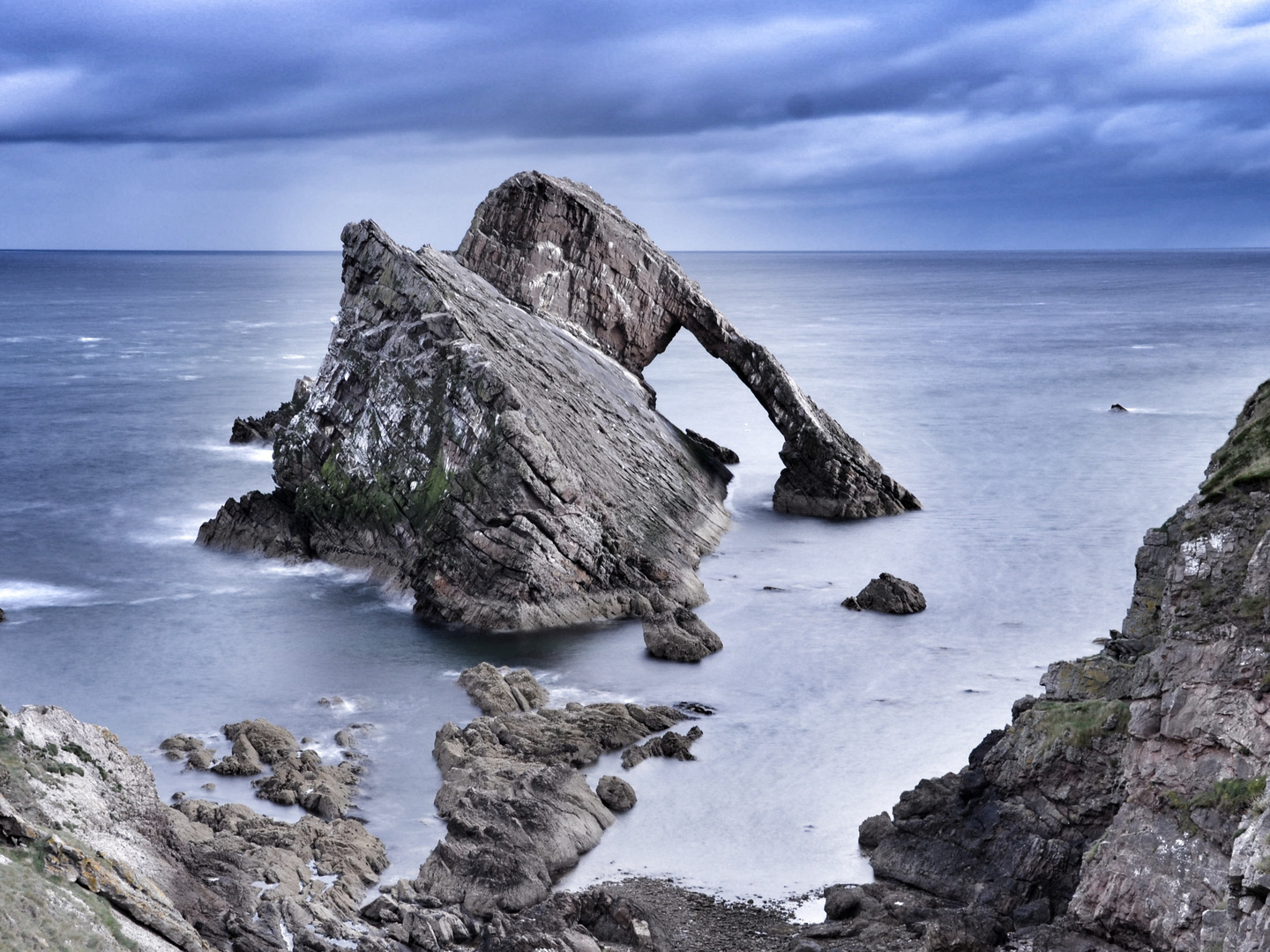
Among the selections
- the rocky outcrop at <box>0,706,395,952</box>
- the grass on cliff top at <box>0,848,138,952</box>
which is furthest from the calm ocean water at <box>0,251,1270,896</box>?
the grass on cliff top at <box>0,848,138,952</box>

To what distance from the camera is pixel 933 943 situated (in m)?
16.7

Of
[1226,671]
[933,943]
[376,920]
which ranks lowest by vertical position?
[376,920]

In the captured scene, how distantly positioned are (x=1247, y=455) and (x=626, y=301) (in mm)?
29213

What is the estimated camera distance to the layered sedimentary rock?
14969mm

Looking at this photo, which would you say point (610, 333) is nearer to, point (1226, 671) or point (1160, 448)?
point (1160, 448)

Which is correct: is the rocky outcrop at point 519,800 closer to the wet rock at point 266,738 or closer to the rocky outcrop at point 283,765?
the rocky outcrop at point 283,765

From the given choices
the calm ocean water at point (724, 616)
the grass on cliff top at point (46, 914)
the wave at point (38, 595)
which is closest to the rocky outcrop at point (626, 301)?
the calm ocean water at point (724, 616)

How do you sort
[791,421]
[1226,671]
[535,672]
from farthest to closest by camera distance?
1. [791,421]
2. [535,672]
3. [1226,671]

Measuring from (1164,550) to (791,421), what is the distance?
78.7 feet

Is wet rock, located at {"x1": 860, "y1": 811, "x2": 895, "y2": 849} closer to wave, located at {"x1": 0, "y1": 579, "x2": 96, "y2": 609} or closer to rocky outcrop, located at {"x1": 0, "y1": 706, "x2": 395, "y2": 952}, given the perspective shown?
rocky outcrop, located at {"x1": 0, "y1": 706, "x2": 395, "y2": 952}

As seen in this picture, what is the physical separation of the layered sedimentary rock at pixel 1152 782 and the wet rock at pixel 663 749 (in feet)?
19.3

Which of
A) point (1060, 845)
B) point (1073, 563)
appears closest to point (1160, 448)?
point (1073, 563)

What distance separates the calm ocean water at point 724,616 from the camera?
24438mm

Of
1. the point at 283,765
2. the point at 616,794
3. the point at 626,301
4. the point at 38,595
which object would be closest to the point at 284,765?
the point at 283,765
